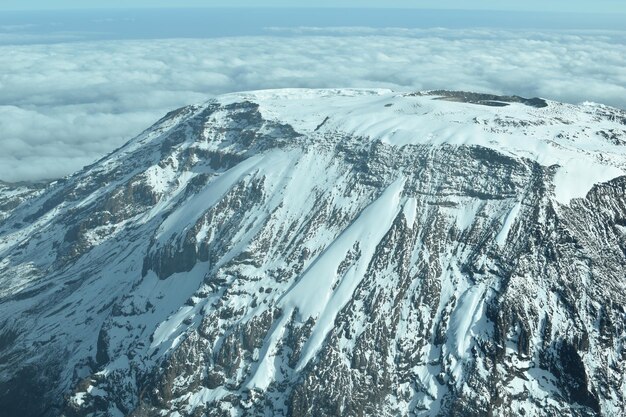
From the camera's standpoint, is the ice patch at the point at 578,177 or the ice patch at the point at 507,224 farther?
the ice patch at the point at 578,177

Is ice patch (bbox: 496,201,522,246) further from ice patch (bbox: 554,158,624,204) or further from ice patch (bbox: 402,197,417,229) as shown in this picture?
ice patch (bbox: 402,197,417,229)

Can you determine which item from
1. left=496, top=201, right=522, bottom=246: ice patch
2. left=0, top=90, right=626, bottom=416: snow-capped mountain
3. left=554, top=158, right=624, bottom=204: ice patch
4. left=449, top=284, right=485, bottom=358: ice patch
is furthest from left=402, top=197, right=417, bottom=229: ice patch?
left=554, top=158, right=624, bottom=204: ice patch

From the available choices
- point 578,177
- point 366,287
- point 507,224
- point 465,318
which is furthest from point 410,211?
point 578,177

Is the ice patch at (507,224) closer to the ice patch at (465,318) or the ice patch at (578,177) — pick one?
the ice patch at (578,177)

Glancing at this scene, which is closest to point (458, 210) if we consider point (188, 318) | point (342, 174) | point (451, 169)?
point (451, 169)

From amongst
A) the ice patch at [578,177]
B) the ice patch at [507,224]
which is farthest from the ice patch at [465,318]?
the ice patch at [578,177]

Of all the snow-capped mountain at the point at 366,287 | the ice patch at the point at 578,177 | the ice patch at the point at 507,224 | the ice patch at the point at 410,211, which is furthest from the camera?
the ice patch at the point at 410,211

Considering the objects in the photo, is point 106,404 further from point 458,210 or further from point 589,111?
point 589,111

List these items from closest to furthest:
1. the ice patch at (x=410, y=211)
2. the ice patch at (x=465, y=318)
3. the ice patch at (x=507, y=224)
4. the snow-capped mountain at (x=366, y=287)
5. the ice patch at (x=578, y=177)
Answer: the snow-capped mountain at (x=366, y=287)
the ice patch at (x=465, y=318)
the ice patch at (x=507, y=224)
the ice patch at (x=578, y=177)
the ice patch at (x=410, y=211)
